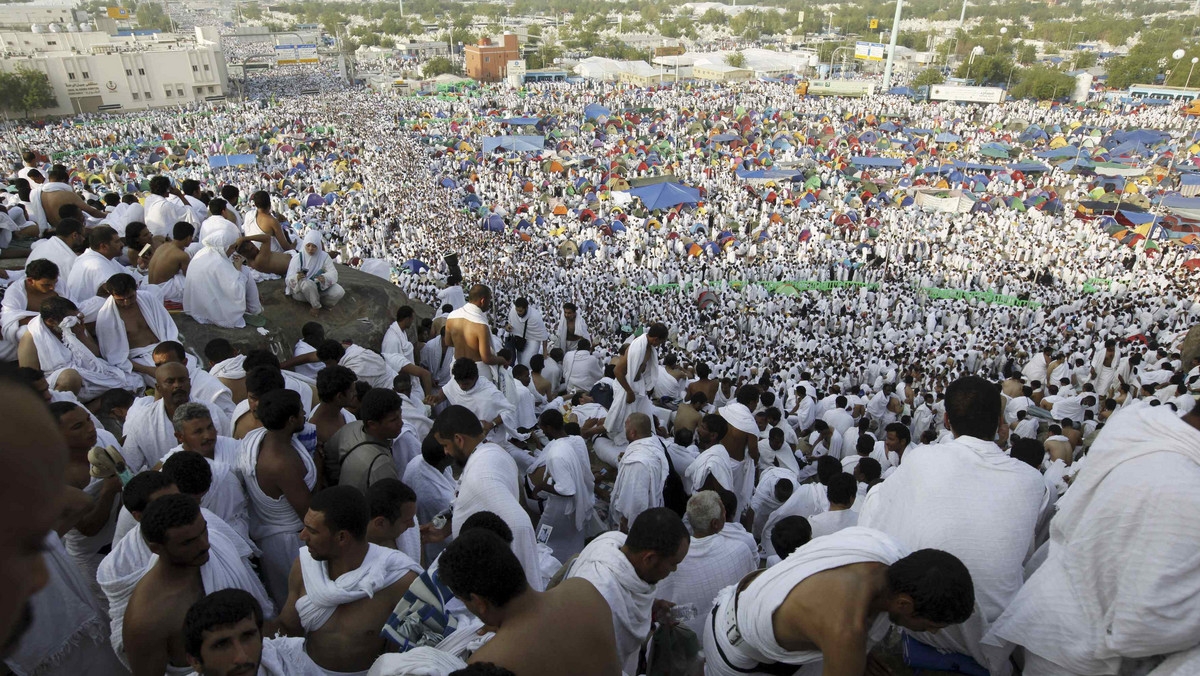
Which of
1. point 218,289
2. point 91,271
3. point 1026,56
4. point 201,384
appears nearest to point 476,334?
point 201,384

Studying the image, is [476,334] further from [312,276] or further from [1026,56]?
[1026,56]

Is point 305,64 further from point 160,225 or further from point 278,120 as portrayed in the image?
point 160,225

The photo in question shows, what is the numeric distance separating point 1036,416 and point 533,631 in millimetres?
6198

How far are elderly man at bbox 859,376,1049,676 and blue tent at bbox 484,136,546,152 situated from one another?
75.2ft

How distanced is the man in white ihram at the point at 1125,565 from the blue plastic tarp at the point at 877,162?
21954 mm

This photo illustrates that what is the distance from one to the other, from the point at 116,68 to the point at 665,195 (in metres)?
34.8

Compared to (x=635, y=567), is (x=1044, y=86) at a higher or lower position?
lower

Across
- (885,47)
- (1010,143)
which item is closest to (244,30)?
(885,47)

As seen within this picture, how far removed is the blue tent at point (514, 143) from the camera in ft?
76.8

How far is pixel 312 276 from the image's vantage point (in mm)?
5539

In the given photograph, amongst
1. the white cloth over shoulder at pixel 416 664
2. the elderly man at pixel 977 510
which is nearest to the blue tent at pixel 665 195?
the elderly man at pixel 977 510

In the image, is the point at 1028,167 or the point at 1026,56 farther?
the point at 1026,56

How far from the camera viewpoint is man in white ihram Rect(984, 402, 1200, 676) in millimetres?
1533

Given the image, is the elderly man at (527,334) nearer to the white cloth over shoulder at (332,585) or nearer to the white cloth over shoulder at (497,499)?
the white cloth over shoulder at (497,499)
